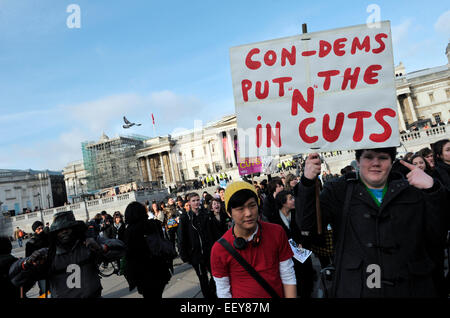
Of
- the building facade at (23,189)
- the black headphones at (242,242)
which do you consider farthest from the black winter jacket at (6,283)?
the building facade at (23,189)

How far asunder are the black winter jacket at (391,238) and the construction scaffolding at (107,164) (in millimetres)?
61455

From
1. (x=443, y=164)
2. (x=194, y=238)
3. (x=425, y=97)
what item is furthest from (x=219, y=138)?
(x=443, y=164)

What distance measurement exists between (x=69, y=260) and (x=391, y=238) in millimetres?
2778

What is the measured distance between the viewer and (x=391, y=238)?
74.2 inches

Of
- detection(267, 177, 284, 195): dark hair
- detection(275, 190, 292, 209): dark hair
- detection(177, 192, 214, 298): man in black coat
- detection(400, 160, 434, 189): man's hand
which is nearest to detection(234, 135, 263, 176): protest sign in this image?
detection(267, 177, 284, 195): dark hair

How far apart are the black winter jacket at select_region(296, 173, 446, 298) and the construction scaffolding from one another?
202 feet

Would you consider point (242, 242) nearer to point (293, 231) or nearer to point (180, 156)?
point (293, 231)

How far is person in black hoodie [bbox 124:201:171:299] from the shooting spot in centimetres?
393

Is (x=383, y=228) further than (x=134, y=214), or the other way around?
(x=134, y=214)

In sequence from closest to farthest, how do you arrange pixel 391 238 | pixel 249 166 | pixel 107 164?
pixel 391 238, pixel 249 166, pixel 107 164

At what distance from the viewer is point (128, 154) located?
64250 millimetres

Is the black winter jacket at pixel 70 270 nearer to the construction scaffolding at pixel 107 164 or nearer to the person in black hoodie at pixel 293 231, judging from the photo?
the person in black hoodie at pixel 293 231
